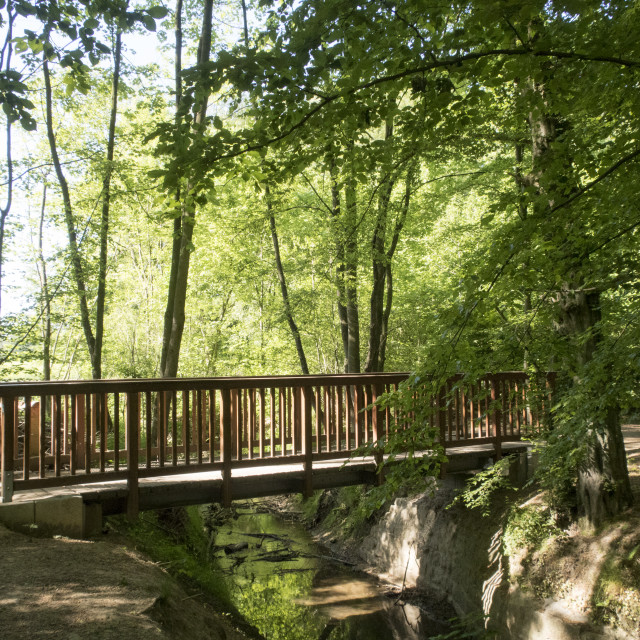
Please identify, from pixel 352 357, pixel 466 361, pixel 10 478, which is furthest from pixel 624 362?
pixel 352 357

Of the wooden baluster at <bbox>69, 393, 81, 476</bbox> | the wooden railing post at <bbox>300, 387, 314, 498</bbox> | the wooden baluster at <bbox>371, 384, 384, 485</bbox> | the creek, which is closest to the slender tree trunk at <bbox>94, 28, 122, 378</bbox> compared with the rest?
the creek

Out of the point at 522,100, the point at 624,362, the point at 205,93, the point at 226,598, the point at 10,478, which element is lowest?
the point at 226,598

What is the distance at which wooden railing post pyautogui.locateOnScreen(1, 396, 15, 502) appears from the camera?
5176 millimetres

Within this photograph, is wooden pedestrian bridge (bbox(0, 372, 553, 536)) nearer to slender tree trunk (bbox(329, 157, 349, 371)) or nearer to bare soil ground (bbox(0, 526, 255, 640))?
bare soil ground (bbox(0, 526, 255, 640))

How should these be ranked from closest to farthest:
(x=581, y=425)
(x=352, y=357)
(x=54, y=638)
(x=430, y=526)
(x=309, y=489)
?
(x=54, y=638) < (x=581, y=425) < (x=309, y=489) < (x=430, y=526) < (x=352, y=357)

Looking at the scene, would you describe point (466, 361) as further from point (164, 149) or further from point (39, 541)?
point (39, 541)

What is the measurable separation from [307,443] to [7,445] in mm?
3168

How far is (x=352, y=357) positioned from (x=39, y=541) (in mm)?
8934

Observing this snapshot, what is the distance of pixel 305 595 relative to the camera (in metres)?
8.75

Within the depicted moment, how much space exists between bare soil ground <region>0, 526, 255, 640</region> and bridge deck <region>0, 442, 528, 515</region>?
0.50 metres

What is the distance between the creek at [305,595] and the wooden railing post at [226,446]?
7.29ft

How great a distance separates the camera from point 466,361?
3939 millimetres

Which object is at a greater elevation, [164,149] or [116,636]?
[164,149]

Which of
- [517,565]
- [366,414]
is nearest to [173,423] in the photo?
[366,414]
